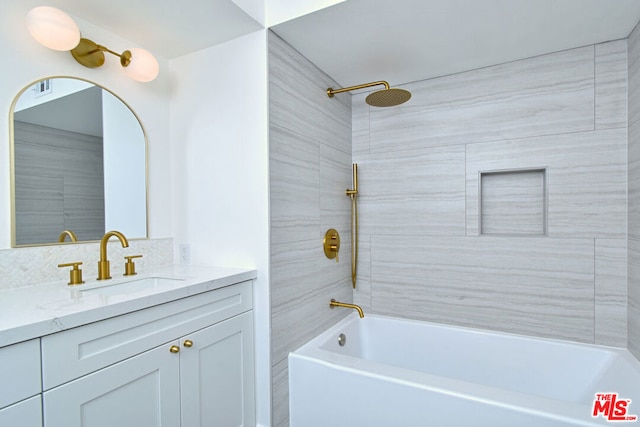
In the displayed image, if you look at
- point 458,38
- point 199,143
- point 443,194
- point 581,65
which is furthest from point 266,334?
point 581,65

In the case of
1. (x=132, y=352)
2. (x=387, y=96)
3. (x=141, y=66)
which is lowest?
(x=132, y=352)

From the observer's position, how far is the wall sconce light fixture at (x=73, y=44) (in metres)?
1.33

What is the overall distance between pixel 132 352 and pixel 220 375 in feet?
1.53

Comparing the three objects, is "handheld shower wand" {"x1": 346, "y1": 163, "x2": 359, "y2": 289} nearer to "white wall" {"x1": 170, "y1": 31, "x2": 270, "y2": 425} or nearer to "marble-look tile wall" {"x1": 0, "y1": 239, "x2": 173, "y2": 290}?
"white wall" {"x1": 170, "y1": 31, "x2": 270, "y2": 425}

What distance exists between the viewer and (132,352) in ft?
3.81

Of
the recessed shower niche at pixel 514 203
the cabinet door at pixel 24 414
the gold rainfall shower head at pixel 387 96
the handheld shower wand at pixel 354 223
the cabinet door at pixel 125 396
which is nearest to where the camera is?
the cabinet door at pixel 24 414

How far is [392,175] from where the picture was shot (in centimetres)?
238

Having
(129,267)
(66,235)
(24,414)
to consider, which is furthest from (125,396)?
(66,235)

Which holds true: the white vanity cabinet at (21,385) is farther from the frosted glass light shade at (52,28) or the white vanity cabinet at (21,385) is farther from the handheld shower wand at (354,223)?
the handheld shower wand at (354,223)

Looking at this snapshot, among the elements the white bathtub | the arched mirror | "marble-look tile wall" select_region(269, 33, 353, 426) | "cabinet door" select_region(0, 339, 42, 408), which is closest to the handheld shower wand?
"marble-look tile wall" select_region(269, 33, 353, 426)

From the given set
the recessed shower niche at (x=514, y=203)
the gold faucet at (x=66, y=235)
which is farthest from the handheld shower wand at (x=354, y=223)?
the gold faucet at (x=66, y=235)

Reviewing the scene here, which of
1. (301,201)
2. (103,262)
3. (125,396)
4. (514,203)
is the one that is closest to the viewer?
(125,396)

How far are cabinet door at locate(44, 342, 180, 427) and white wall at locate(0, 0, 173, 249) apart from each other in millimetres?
720

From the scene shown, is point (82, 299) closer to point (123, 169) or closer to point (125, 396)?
point (125, 396)
